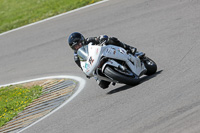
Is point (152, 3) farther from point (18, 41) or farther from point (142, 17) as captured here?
point (18, 41)

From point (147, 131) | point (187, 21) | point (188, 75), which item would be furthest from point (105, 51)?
point (187, 21)

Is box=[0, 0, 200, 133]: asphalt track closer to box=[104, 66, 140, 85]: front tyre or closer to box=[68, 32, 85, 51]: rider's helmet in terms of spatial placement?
box=[104, 66, 140, 85]: front tyre

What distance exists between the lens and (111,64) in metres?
9.16

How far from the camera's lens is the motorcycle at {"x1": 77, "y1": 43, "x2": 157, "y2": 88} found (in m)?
9.17

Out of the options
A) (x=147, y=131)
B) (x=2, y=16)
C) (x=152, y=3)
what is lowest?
(x=2, y=16)

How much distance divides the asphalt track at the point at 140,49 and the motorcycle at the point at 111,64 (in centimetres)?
29

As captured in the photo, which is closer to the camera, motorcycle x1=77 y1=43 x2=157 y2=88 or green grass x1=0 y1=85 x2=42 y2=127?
motorcycle x1=77 y1=43 x2=157 y2=88

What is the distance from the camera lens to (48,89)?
1194cm

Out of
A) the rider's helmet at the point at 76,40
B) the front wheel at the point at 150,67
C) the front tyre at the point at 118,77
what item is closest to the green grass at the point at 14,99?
the rider's helmet at the point at 76,40

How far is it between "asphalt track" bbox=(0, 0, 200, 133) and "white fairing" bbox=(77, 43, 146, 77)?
17.6 inches

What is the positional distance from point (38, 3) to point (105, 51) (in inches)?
463

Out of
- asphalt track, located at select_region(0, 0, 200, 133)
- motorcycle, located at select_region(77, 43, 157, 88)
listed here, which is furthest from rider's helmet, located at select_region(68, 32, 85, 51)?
asphalt track, located at select_region(0, 0, 200, 133)

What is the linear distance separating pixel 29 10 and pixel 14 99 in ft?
27.4

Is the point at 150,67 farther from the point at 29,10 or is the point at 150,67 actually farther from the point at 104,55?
the point at 29,10
